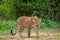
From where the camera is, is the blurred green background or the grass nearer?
the grass

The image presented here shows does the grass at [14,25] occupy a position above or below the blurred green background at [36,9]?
below

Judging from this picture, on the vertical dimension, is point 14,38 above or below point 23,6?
below

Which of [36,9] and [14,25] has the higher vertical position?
[36,9]

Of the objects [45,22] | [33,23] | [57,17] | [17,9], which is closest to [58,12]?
[57,17]

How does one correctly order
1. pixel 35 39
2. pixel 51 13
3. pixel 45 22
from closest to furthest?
1. pixel 35 39
2. pixel 45 22
3. pixel 51 13

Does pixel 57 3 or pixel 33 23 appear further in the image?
pixel 57 3

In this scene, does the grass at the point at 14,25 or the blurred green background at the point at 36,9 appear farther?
the blurred green background at the point at 36,9

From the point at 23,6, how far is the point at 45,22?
2482 mm

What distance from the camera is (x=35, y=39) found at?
35.4 ft

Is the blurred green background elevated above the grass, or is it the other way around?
the blurred green background

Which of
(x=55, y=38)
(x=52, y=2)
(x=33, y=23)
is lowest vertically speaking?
(x=55, y=38)

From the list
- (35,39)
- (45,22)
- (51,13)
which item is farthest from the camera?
(51,13)

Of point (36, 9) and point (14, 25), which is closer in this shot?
point (14, 25)

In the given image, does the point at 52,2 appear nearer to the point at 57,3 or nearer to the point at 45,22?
the point at 57,3
